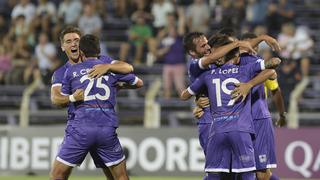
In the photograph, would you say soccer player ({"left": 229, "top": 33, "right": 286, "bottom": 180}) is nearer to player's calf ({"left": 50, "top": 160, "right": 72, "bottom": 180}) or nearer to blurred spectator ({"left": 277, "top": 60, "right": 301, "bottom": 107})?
player's calf ({"left": 50, "top": 160, "right": 72, "bottom": 180})

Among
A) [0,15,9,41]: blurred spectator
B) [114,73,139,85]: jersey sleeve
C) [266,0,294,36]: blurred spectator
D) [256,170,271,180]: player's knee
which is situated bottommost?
[256,170,271,180]: player's knee

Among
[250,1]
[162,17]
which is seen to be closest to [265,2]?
[250,1]

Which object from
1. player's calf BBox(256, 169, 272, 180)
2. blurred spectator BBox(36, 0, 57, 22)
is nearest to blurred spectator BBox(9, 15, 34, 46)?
blurred spectator BBox(36, 0, 57, 22)

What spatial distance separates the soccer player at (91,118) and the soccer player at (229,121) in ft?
4.23

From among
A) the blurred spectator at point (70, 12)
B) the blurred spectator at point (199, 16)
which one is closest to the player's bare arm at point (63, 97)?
the blurred spectator at point (199, 16)

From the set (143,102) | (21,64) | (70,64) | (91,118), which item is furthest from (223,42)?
(21,64)

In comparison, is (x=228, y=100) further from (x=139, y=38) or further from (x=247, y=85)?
(x=139, y=38)

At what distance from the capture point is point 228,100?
1070 centimetres

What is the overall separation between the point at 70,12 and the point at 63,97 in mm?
12786

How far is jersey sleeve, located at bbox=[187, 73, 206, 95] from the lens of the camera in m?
11.0

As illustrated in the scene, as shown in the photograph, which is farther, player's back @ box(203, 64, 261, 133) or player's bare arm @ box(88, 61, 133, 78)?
player's bare arm @ box(88, 61, 133, 78)

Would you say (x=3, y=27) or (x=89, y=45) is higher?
(x=3, y=27)

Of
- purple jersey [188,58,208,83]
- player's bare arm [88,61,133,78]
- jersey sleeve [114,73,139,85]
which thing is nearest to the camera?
purple jersey [188,58,208,83]

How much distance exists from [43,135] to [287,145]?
212 inches
